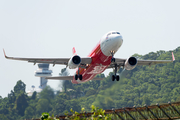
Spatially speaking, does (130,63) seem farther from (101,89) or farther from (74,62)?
(101,89)

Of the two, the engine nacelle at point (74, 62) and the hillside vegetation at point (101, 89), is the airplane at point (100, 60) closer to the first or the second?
the engine nacelle at point (74, 62)

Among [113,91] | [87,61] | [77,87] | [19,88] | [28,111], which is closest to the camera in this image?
[87,61]

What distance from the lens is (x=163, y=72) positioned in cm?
12031

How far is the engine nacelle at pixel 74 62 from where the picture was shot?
1344 inches

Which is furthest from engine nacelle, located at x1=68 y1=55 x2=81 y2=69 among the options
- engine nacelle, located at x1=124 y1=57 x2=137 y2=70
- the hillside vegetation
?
the hillside vegetation

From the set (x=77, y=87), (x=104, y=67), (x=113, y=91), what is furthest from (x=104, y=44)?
(x=77, y=87)

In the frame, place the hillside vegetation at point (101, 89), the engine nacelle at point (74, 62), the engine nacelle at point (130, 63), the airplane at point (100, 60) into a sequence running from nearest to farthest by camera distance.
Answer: the airplane at point (100, 60) → the engine nacelle at point (74, 62) → the engine nacelle at point (130, 63) → the hillside vegetation at point (101, 89)

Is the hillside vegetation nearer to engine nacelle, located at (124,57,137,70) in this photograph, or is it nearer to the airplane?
the airplane

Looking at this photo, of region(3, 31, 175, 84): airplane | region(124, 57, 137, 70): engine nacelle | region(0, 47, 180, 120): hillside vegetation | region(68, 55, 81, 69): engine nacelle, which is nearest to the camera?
region(3, 31, 175, 84): airplane

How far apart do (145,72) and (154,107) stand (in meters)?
103

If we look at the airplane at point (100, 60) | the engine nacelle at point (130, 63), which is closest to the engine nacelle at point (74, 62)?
the airplane at point (100, 60)

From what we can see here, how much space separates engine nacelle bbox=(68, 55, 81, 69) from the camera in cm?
3412

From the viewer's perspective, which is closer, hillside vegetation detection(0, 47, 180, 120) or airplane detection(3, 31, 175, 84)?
airplane detection(3, 31, 175, 84)

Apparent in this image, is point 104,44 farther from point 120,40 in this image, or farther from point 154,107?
point 154,107
